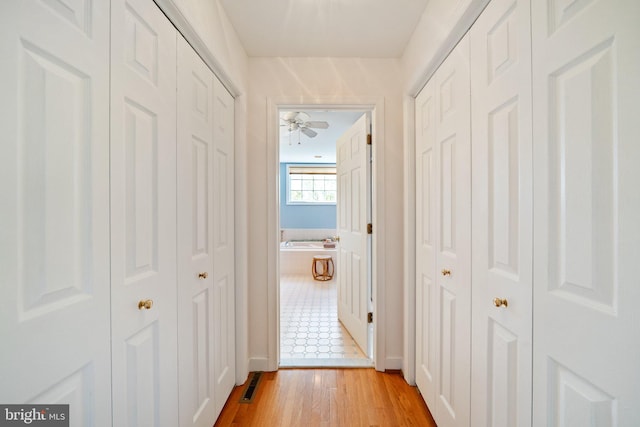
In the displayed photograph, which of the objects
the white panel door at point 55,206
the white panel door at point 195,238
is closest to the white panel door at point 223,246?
the white panel door at point 195,238

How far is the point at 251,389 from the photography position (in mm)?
1909

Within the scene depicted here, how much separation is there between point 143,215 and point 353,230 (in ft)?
6.48

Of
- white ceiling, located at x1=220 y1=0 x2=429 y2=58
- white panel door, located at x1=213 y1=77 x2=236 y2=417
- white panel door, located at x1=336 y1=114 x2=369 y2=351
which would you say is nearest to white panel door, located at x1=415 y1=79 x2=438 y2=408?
white ceiling, located at x1=220 y1=0 x2=429 y2=58

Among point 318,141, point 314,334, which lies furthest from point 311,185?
point 314,334

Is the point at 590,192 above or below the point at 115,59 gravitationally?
below

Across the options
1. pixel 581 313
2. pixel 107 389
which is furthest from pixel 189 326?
pixel 581 313

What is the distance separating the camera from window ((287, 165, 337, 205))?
6.89 m

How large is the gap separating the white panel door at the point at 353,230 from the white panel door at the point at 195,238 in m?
1.33

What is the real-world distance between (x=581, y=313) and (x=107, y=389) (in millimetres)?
1280

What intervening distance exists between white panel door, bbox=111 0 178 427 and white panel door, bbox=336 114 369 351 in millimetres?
1617

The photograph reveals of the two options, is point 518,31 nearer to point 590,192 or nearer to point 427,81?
point 590,192

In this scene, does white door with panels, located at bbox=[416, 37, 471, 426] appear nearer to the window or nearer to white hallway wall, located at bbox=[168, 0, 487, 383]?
white hallway wall, located at bbox=[168, 0, 487, 383]

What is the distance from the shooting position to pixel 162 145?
108 centimetres

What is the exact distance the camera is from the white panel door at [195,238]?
1.23 meters
